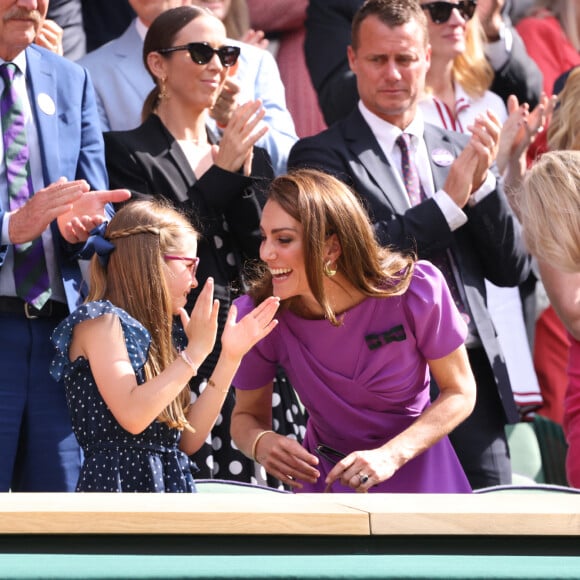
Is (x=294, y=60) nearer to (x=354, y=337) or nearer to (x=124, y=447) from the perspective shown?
(x=354, y=337)

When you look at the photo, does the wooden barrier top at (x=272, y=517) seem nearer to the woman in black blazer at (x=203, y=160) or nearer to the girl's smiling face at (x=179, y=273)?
the girl's smiling face at (x=179, y=273)

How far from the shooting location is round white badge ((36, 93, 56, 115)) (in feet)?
12.2

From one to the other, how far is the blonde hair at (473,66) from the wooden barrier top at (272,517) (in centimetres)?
310

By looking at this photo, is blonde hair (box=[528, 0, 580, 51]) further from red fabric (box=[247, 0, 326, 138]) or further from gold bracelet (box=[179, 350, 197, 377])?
gold bracelet (box=[179, 350, 197, 377])

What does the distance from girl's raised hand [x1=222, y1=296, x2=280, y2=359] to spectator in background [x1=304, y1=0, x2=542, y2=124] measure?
78.8 inches

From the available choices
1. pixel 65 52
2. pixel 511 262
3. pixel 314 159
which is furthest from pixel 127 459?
pixel 65 52

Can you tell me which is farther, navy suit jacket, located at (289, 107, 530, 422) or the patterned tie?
navy suit jacket, located at (289, 107, 530, 422)

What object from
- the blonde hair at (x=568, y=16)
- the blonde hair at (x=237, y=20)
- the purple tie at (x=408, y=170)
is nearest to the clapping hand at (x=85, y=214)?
the purple tie at (x=408, y=170)

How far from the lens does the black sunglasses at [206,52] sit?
4.11 m

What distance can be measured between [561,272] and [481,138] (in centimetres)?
59

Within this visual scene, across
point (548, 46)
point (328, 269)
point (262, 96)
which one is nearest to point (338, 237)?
point (328, 269)

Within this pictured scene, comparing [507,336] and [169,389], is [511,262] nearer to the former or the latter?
[507,336]

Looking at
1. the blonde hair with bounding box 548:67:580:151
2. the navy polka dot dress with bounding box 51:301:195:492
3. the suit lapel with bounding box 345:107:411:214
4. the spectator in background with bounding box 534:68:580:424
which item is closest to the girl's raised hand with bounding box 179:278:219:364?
the navy polka dot dress with bounding box 51:301:195:492

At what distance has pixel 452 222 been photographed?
3.99 metres
